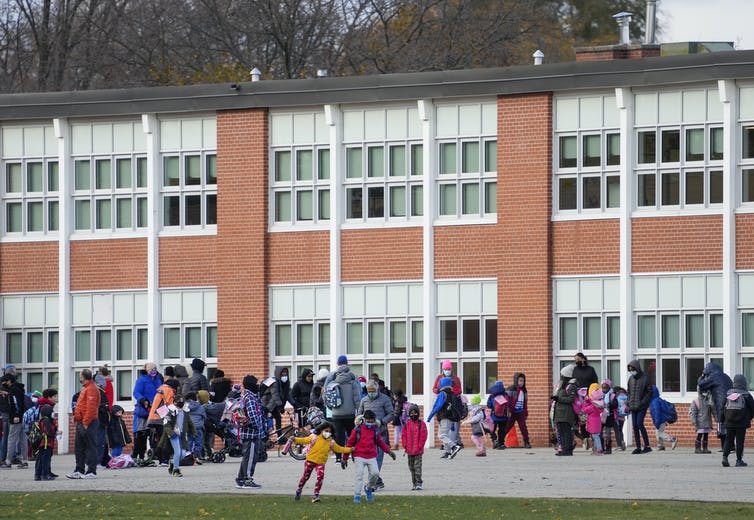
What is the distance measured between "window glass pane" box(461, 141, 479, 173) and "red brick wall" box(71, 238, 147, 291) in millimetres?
7161

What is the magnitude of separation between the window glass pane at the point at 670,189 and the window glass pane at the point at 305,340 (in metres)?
7.76

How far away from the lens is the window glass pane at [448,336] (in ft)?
119

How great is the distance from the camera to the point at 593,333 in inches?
1388

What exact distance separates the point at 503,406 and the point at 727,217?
5.42 m

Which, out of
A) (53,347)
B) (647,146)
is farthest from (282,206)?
(647,146)

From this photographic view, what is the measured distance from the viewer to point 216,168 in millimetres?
38094

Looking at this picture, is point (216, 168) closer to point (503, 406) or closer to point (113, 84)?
point (503, 406)

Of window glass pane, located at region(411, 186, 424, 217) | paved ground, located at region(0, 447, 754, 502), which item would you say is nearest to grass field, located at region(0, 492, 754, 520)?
paved ground, located at region(0, 447, 754, 502)

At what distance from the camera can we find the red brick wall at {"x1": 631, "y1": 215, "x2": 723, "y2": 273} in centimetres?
3416

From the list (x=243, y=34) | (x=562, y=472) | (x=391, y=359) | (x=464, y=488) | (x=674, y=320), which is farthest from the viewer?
(x=243, y=34)

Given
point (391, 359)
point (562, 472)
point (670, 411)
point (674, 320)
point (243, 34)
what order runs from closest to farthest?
point (562, 472) < point (670, 411) < point (674, 320) < point (391, 359) < point (243, 34)

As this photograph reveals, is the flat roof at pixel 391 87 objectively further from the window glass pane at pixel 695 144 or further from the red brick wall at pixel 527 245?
the window glass pane at pixel 695 144

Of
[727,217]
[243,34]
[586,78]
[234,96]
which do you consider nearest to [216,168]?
[234,96]

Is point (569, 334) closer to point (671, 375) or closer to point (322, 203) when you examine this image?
point (671, 375)
